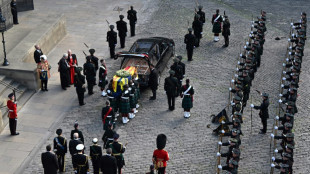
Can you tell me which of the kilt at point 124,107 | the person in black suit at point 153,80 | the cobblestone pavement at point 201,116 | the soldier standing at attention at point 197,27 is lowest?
the cobblestone pavement at point 201,116

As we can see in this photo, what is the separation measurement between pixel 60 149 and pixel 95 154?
1.17m

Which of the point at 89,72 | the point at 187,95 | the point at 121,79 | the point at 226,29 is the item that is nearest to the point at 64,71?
the point at 89,72

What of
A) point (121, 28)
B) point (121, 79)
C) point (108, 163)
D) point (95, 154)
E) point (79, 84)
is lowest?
point (95, 154)

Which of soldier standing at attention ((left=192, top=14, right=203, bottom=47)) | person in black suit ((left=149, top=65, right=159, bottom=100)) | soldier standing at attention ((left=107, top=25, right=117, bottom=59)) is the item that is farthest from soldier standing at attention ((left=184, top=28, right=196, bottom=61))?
person in black suit ((left=149, top=65, right=159, bottom=100))

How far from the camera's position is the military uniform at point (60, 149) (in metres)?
16.6

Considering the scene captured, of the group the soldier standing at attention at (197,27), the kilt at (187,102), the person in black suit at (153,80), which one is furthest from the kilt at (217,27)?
the kilt at (187,102)

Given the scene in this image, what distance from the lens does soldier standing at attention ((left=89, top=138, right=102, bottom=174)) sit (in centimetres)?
1609

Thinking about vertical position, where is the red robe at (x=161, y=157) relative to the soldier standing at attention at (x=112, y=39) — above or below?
below

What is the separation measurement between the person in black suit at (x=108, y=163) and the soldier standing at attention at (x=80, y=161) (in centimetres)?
51

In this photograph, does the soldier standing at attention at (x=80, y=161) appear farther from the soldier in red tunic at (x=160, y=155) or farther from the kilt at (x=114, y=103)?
the kilt at (x=114, y=103)

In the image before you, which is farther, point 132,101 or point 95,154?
point 132,101

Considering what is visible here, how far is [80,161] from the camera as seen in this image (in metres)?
15.7

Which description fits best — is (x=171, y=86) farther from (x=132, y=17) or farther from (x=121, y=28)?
(x=132, y=17)

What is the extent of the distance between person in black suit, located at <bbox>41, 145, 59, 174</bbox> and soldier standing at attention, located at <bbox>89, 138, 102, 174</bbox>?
1033 mm
